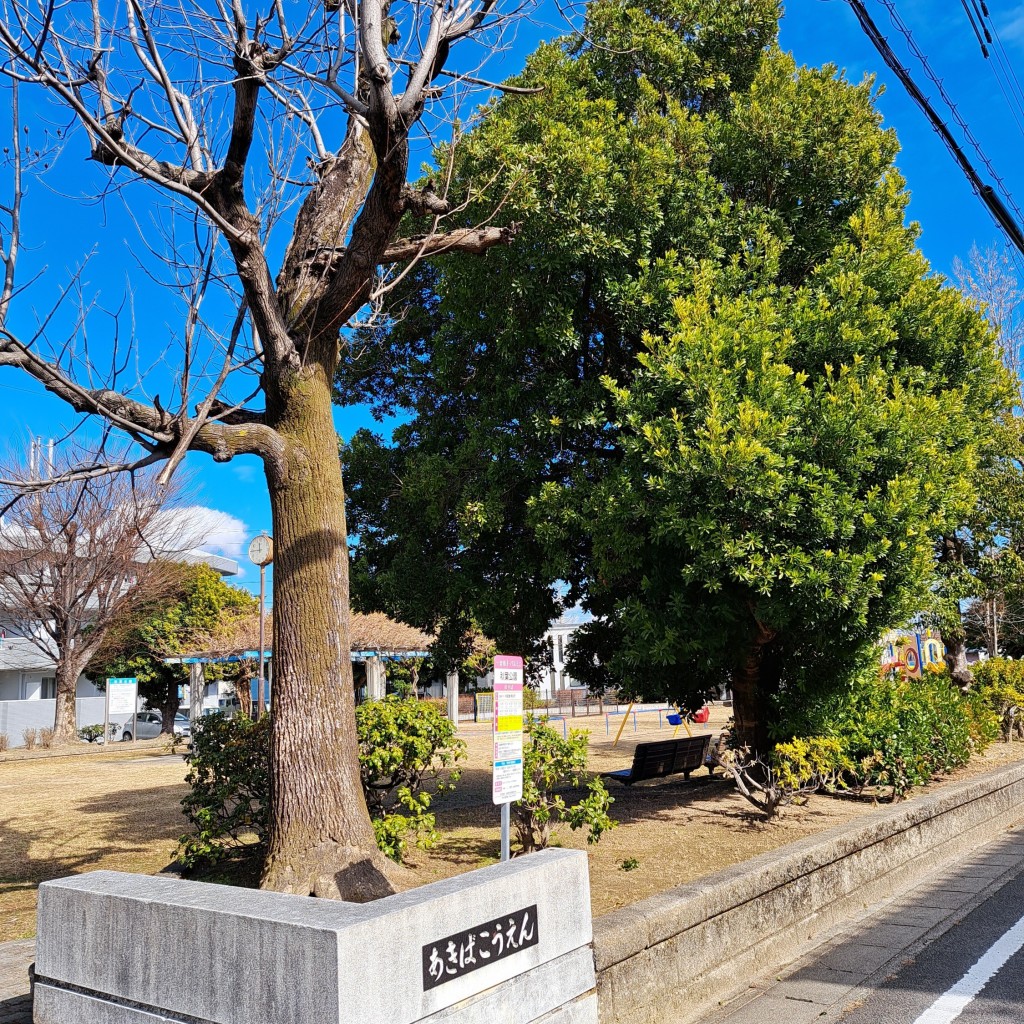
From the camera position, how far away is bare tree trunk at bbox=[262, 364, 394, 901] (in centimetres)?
582

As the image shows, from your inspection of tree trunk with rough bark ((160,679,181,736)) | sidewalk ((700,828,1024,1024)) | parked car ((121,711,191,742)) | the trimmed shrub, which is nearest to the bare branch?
sidewalk ((700,828,1024,1024))

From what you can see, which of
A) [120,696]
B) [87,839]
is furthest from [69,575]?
[87,839]

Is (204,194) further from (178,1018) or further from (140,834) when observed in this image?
(140,834)

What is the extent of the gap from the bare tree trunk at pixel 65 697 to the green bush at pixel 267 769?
22.4 m

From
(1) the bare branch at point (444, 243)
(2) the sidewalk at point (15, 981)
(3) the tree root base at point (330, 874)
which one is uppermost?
(1) the bare branch at point (444, 243)

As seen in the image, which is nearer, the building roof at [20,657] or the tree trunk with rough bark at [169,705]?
the tree trunk with rough bark at [169,705]

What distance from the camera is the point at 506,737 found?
5207 millimetres

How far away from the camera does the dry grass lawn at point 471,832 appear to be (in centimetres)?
706

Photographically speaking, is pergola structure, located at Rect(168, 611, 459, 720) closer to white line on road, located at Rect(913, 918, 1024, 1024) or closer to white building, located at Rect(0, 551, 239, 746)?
white building, located at Rect(0, 551, 239, 746)

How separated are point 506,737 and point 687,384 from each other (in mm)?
3872

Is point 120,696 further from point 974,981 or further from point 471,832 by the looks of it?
point 974,981

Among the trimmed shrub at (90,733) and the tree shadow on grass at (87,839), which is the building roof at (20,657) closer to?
the trimmed shrub at (90,733)

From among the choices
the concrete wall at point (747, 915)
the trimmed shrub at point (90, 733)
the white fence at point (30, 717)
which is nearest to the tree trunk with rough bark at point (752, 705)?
the concrete wall at point (747, 915)

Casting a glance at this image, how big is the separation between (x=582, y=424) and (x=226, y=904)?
697 cm
